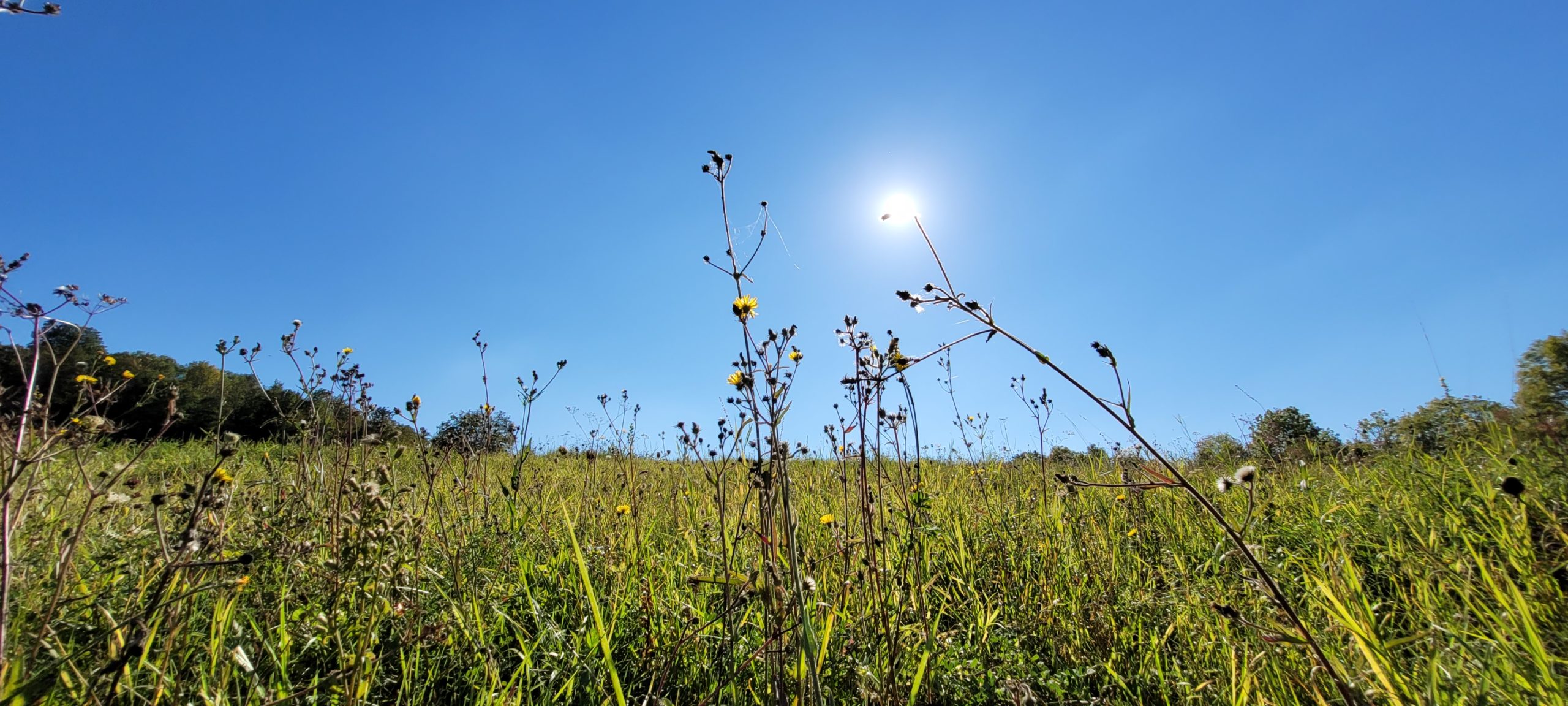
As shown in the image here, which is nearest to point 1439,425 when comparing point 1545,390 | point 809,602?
point 1545,390

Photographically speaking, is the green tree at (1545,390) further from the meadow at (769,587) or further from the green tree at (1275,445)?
the green tree at (1275,445)

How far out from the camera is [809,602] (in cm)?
140

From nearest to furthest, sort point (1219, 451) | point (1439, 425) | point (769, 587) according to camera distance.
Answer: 1. point (769, 587)
2. point (1439, 425)
3. point (1219, 451)

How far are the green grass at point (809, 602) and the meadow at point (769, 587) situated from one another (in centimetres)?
2

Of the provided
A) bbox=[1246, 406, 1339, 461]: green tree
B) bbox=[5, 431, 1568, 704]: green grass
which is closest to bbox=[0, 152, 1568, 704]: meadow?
bbox=[5, 431, 1568, 704]: green grass

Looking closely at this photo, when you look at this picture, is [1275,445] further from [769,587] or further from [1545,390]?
[769,587]

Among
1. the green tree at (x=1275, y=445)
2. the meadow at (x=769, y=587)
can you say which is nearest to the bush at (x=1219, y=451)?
the green tree at (x=1275, y=445)

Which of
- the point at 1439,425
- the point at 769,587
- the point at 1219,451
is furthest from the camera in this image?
the point at 1219,451

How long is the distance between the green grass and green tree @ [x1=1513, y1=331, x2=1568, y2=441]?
224 millimetres

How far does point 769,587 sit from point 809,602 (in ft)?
0.57

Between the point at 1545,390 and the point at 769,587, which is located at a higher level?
the point at 1545,390

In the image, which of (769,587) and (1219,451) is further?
(1219,451)

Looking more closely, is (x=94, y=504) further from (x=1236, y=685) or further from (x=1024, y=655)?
(x=1236, y=685)

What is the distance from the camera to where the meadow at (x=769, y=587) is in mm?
1332
